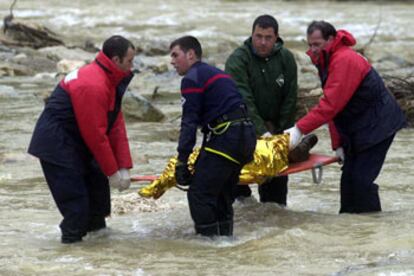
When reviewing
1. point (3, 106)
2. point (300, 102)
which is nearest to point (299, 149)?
point (300, 102)

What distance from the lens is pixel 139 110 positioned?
14523 millimetres

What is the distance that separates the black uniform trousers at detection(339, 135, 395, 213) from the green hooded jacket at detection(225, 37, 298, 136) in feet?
2.12

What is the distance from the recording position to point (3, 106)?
15.7 metres

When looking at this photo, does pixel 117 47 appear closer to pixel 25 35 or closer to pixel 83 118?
pixel 83 118

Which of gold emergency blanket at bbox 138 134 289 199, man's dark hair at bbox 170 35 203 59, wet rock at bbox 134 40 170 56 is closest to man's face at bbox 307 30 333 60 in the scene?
gold emergency blanket at bbox 138 134 289 199

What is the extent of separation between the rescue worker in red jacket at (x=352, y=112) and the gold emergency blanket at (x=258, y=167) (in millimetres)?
A: 125

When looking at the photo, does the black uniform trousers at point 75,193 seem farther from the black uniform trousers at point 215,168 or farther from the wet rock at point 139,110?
the wet rock at point 139,110

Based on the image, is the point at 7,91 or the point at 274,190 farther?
the point at 7,91

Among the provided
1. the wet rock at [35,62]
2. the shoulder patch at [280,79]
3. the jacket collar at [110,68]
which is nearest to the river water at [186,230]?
the shoulder patch at [280,79]

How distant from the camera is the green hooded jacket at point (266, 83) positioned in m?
7.92

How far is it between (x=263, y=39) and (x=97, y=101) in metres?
1.64

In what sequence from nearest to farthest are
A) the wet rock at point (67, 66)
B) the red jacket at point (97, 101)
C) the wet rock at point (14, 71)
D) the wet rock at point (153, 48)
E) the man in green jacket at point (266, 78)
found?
the red jacket at point (97, 101), the man in green jacket at point (266, 78), the wet rock at point (67, 66), the wet rock at point (14, 71), the wet rock at point (153, 48)

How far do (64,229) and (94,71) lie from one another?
112 cm

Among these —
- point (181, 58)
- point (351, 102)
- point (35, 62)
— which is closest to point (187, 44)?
point (181, 58)
